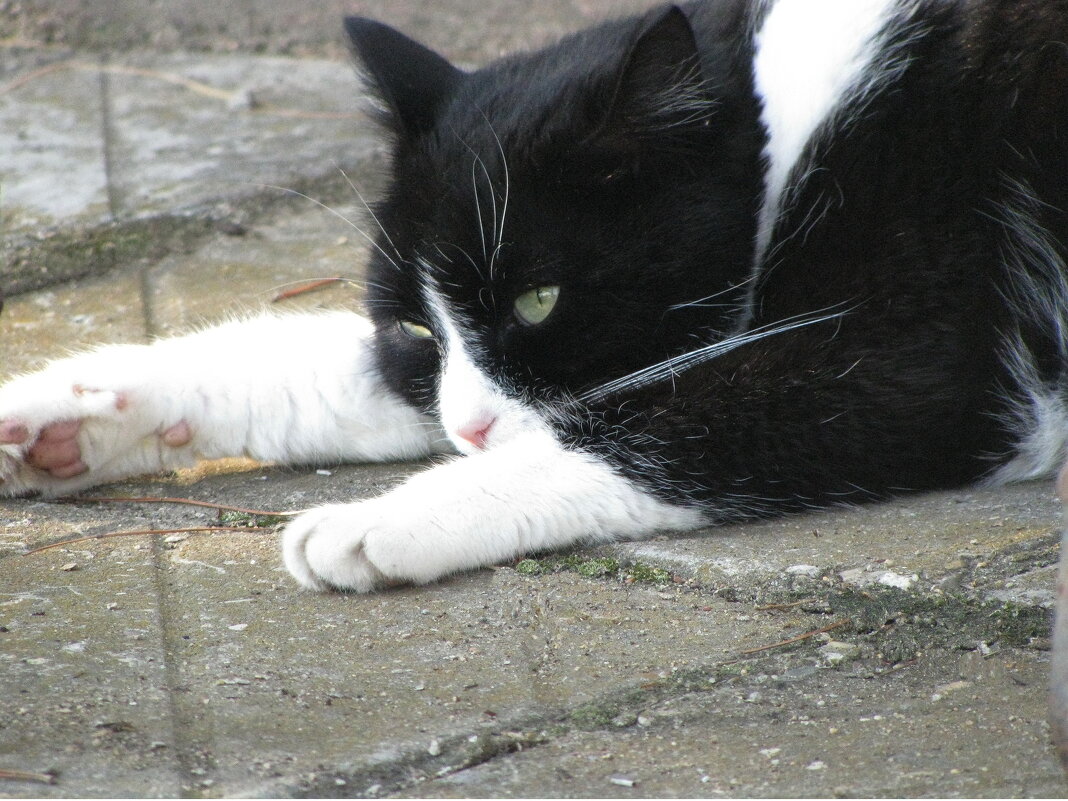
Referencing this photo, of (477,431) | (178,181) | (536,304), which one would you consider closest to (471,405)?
(477,431)

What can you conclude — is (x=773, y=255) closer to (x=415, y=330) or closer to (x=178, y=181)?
(x=415, y=330)

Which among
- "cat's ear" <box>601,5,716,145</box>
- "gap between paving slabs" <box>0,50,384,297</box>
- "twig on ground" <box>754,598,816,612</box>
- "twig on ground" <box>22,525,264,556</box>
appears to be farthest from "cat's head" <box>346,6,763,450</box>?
"gap between paving slabs" <box>0,50,384,297</box>

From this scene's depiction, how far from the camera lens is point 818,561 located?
5.84ft

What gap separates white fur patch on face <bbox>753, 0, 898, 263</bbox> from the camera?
2105 millimetres

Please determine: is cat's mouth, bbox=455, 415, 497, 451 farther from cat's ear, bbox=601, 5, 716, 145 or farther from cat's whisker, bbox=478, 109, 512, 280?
cat's ear, bbox=601, 5, 716, 145

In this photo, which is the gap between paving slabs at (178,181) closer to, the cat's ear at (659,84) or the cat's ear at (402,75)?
the cat's ear at (402,75)

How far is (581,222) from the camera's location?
79.0 inches

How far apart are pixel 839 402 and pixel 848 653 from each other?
50cm

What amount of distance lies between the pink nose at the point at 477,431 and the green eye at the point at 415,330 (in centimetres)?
22

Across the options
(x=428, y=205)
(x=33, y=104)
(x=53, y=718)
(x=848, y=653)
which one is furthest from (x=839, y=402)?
(x=33, y=104)

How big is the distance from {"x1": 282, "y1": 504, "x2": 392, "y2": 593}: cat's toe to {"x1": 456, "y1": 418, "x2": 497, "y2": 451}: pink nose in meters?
0.32

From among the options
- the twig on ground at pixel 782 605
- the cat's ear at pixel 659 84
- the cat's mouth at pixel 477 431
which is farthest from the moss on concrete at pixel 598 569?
the cat's ear at pixel 659 84

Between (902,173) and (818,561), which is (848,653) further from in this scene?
(902,173)

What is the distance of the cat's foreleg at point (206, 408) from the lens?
2.19 meters
